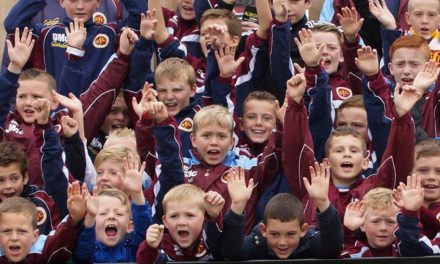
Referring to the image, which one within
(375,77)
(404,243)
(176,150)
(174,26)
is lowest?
(404,243)

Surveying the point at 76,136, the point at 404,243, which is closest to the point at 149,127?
the point at 76,136

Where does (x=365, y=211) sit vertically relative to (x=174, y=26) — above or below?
below

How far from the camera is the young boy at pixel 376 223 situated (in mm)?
7512

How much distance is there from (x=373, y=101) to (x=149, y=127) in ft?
4.76

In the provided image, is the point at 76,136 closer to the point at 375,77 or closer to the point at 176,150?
the point at 176,150

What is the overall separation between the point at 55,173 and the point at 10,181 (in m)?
0.28

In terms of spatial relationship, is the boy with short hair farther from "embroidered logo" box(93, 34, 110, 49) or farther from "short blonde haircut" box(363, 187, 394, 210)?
"embroidered logo" box(93, 34, 110, 49)

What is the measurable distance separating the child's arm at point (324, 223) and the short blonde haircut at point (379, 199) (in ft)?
1.04

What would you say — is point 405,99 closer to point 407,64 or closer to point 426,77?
point 426,77

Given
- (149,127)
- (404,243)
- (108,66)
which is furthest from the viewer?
(108,66)

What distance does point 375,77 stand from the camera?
8.55 meters

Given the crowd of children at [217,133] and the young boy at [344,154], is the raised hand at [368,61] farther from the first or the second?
the young boy at [344,154]

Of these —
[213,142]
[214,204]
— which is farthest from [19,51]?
[214,204]

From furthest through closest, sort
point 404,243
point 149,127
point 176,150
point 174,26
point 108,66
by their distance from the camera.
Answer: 1. point 174,26
2. point 108,66
3. point 149,127
4. point 176,150
5. point 404,243
